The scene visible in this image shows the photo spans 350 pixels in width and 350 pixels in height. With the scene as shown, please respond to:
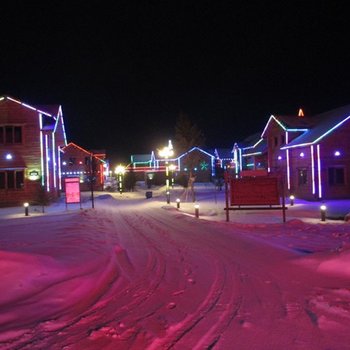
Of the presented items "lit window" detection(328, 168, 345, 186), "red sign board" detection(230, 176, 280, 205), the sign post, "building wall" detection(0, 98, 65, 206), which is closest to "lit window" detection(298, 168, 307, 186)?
"lit window" detection(328, 168, 345, 186)

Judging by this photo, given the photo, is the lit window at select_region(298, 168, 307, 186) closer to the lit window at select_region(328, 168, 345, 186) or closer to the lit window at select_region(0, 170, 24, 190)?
→ the lit window at select_region(328, 168, 345, 186)

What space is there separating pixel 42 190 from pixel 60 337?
28146 mm

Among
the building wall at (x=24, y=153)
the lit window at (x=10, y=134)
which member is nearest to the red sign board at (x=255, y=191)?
the building wall at (x=24, y=153)

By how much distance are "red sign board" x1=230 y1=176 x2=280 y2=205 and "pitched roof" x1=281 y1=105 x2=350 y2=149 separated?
1490 cm

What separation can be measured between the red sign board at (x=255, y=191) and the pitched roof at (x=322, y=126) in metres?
14.9

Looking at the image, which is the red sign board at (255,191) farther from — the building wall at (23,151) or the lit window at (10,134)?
the lit window at (10,134)

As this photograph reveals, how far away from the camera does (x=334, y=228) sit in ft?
56.4

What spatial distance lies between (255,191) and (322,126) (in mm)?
18044

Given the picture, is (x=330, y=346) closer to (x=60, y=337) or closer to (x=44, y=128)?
(x=60, y=337)

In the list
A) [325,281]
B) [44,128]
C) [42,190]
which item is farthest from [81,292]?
[44,128]

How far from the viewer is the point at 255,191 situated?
21625mm

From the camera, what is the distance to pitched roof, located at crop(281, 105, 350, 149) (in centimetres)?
3506

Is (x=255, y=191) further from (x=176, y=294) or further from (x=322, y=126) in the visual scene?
(x=322, y=126)

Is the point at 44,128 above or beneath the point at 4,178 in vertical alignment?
above
